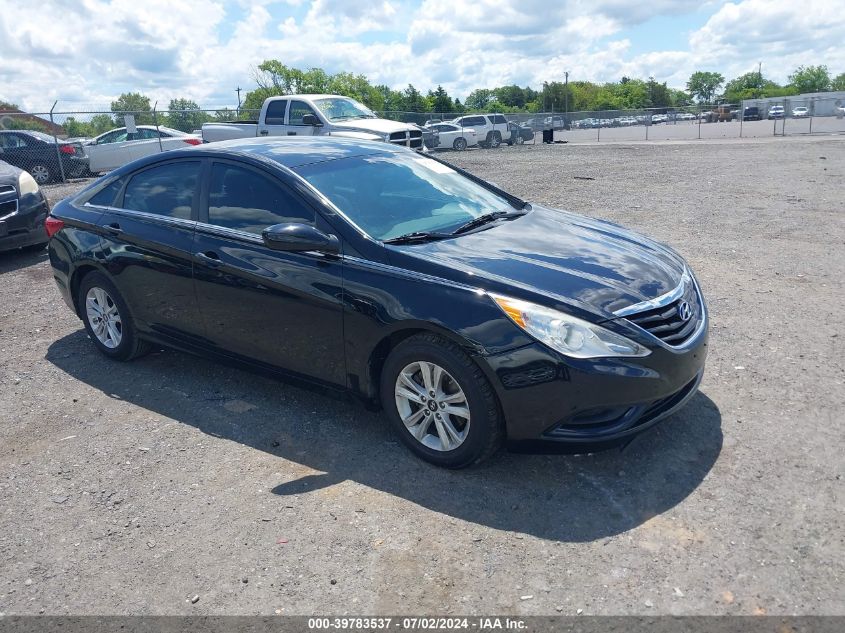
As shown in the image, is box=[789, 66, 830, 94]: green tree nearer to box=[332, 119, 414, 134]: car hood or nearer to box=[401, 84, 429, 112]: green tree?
box=[401, 84, 429, 112]: green tree

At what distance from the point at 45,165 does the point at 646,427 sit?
19.8 metres

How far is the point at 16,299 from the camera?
772 centimetres

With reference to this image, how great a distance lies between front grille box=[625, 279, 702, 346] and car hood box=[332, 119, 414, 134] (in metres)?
13.3

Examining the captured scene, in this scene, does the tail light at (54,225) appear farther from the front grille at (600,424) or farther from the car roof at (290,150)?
the front grille at (600,424)

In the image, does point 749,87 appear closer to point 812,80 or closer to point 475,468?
point 812,80

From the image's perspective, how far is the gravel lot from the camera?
2.98 metres

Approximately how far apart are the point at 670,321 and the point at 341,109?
1486cm

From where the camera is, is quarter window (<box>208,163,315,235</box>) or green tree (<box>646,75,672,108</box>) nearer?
quarter window (<box>208,163,315,235</box>)

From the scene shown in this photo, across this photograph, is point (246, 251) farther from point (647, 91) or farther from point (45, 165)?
point (647, 91)

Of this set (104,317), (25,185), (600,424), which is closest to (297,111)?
(25,185)

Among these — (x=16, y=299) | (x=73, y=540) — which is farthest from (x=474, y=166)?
(x=73, y=540)

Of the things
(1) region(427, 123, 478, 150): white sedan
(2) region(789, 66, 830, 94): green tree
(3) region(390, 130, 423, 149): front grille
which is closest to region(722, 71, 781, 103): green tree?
(2) region(789, 66, 830, 94): green tree

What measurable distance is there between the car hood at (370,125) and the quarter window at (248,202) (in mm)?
11931

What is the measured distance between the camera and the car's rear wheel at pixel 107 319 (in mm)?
5504
